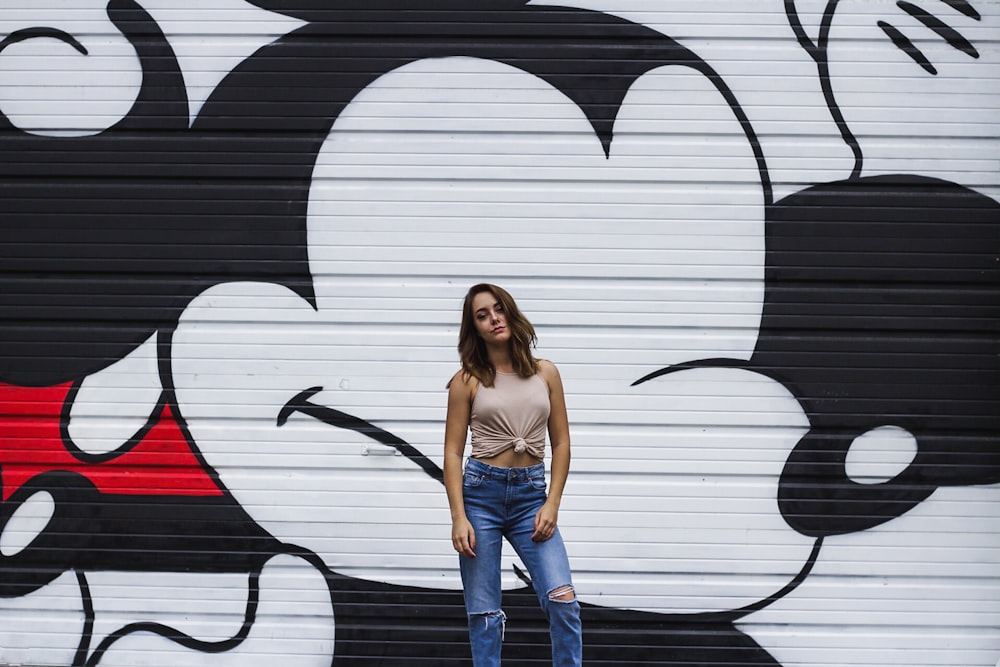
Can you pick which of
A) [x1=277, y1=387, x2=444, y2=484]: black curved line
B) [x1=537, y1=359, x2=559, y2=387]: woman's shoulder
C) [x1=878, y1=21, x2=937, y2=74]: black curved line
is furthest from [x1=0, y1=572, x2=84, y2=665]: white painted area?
[x1=878, y1=21, x2=937, y2=74]: black curved line

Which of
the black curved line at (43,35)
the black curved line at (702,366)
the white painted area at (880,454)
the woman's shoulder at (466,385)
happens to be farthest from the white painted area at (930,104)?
the black curved line at (43,35)

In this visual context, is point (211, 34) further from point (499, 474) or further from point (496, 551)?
point (496, 551)

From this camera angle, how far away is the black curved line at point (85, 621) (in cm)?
448

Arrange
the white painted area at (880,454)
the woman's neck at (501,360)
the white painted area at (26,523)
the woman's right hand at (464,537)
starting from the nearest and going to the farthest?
the woman's right hand at (464,537) → the woman's neck at (501,360) → the white painted area at (880,454) → the white painted area at (26,523)

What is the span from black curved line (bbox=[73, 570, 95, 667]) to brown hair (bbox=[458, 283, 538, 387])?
2.28m

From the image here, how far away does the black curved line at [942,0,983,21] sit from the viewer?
4.44 m

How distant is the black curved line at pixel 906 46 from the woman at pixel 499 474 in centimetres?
234

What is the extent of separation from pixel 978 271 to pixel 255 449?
131 inches

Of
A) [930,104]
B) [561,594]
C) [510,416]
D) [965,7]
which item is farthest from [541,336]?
[965,7]

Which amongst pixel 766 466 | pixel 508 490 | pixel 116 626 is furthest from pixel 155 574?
pixel 766 466

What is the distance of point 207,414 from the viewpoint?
4496 millimetres

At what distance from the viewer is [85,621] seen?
14.8 feet

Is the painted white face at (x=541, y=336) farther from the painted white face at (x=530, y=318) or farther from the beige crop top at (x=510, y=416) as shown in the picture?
the beige crop top at (x=510, y=416)

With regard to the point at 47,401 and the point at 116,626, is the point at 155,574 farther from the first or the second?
the point at 47,401
